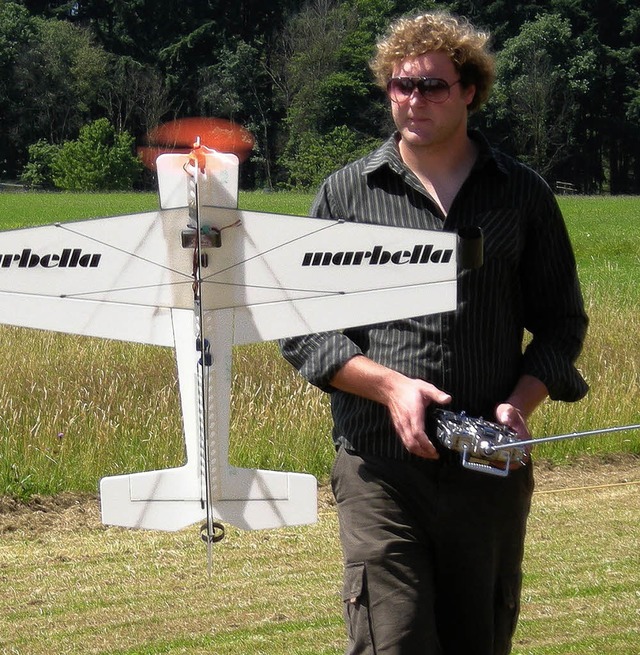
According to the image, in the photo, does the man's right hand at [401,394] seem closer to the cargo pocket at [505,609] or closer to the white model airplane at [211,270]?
the white model airplane at [211,270]

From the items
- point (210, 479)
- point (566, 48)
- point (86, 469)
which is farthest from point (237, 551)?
point (566, 48)

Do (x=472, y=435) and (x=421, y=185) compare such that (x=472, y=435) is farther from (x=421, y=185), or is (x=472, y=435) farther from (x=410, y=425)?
(x=421, y=185)

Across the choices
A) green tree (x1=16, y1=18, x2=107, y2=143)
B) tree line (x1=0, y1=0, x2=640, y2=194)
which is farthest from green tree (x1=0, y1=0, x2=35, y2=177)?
green tree (x1=16, y1=18, x2=107, y2=143)

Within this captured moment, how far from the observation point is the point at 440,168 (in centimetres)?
279

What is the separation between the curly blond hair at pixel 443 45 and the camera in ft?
8.94

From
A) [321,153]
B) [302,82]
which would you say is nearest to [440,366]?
[321,153]

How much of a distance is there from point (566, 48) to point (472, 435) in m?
70.7

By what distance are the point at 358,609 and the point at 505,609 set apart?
38 cm

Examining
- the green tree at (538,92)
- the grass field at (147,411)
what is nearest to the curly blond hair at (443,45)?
the grass field at (147,411)

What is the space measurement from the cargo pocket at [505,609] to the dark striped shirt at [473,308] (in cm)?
45

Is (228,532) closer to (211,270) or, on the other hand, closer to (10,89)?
(211,270)

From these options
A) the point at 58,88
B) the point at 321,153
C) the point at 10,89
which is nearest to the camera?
the point at 321,153

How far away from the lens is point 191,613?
4816 millimetres

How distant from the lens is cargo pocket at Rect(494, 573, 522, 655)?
9.32ft
